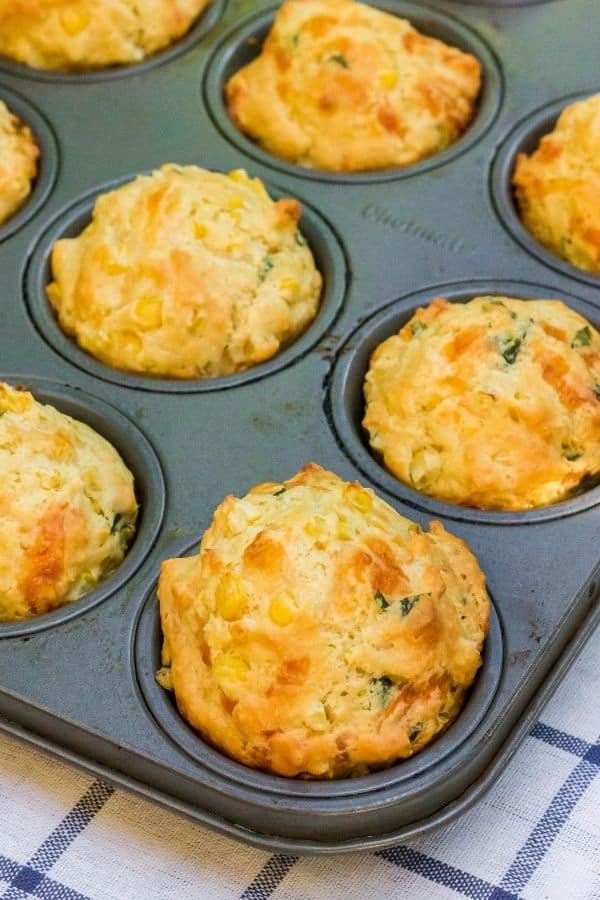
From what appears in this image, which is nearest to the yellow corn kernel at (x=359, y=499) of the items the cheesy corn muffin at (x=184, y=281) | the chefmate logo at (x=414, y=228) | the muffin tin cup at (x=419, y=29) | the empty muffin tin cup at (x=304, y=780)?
the empty muffin tin cup at (x=304, y=780)

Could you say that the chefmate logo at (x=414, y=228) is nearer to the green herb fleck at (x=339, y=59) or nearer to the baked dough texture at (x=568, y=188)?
the baked dough texture at (x=568, y=188)

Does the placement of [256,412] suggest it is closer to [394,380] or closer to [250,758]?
[394,380]

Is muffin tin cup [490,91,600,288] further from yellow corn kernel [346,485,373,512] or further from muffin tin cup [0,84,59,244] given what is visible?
muffin tin cup [0,84,59,244]

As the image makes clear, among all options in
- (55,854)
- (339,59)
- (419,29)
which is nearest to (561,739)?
(55,854)

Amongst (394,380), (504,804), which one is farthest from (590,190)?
(504,804)

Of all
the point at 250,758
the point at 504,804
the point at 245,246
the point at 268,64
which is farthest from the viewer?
the point at 268,64

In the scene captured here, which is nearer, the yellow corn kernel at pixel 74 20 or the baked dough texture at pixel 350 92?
the baked dough texture at pixel 350 92
